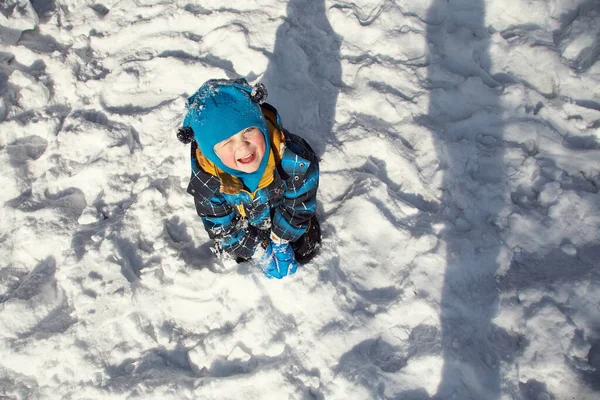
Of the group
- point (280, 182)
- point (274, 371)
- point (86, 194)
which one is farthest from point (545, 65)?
point (86, 194)

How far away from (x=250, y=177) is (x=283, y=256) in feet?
2.01

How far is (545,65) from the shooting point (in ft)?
10.3

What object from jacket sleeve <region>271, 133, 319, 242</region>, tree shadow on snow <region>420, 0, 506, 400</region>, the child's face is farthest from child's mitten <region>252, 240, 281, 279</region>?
tree shadow on snow <region>420, 0, 506, 400</region>

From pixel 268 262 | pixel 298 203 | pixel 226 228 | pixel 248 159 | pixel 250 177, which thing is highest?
pixel 248 159

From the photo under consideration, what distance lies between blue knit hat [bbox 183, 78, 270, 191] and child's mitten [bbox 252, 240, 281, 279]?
2.60ft

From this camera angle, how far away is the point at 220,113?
1.81 metres

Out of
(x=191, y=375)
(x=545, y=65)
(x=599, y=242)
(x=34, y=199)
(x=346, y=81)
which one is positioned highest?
(x=545, y=65)

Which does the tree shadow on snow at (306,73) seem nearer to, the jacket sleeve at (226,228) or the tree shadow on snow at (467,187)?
the tree shadow on snow at (467,187)

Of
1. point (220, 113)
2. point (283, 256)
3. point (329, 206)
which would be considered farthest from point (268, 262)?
point (220, 113)

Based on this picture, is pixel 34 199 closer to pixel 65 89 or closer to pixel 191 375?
pixel 65 89

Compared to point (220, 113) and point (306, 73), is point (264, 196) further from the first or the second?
point (306, 73)

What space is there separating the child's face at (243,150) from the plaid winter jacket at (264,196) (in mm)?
129

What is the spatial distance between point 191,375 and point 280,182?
3.92ft

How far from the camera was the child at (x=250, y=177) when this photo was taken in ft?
6.06
